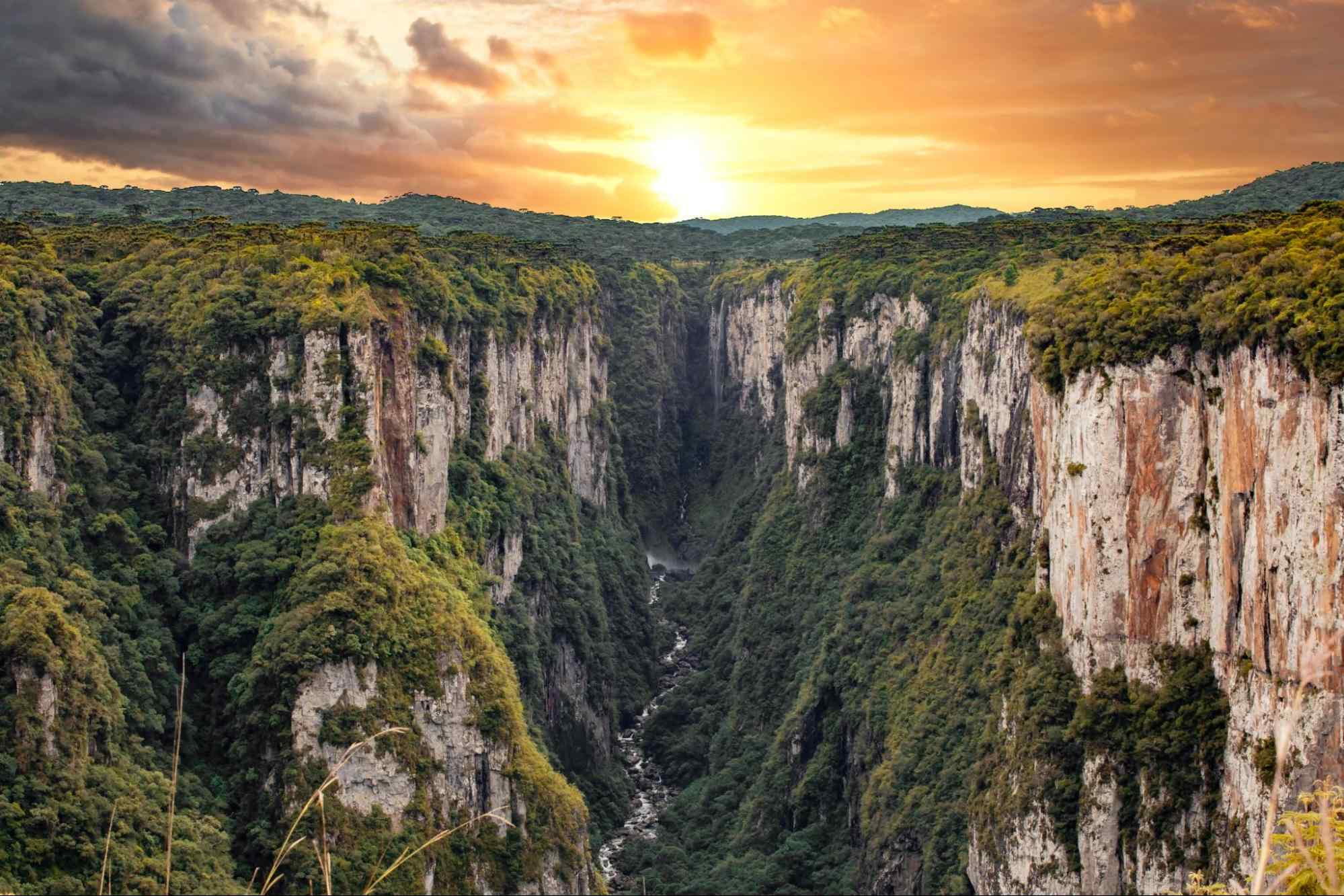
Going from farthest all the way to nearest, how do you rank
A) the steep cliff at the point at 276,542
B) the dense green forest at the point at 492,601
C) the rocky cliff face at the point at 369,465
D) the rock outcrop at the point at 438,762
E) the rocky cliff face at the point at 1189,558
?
the rocky cliff face at the point at 369,465
the rock outcrop at the point at 438,762
the steep cliff at the point at 276,542
the dense green forest at the point at 492,601
the rocky cliff face at the point at 1189,558

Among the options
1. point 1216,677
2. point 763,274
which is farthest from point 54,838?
point 763,274

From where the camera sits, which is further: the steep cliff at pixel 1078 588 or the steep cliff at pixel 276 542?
the steep cliff at pixel 276 542

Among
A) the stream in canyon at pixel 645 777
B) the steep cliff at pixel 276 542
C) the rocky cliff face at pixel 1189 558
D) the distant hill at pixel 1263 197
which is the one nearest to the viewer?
the rocky cliff face at pixel 1189 558

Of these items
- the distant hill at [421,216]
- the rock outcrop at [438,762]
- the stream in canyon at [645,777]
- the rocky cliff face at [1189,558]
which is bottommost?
the stream in canyon at [645,777]

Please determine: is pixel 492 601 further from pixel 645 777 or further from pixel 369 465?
pixel 369 465

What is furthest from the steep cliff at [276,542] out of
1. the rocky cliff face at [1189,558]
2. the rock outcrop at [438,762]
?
the rocky cliff face at [1189,558]

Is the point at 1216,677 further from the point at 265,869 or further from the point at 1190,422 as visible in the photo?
the point at 265,869

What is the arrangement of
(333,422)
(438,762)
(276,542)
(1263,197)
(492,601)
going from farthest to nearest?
(1263,197)
(492,601)
(333,422)
(276,542)
(438,762)

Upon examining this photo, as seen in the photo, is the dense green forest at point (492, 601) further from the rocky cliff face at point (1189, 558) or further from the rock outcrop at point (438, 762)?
the rocky cliff face at point (1189, 558)

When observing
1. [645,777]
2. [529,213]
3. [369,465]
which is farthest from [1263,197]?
[529,213]
